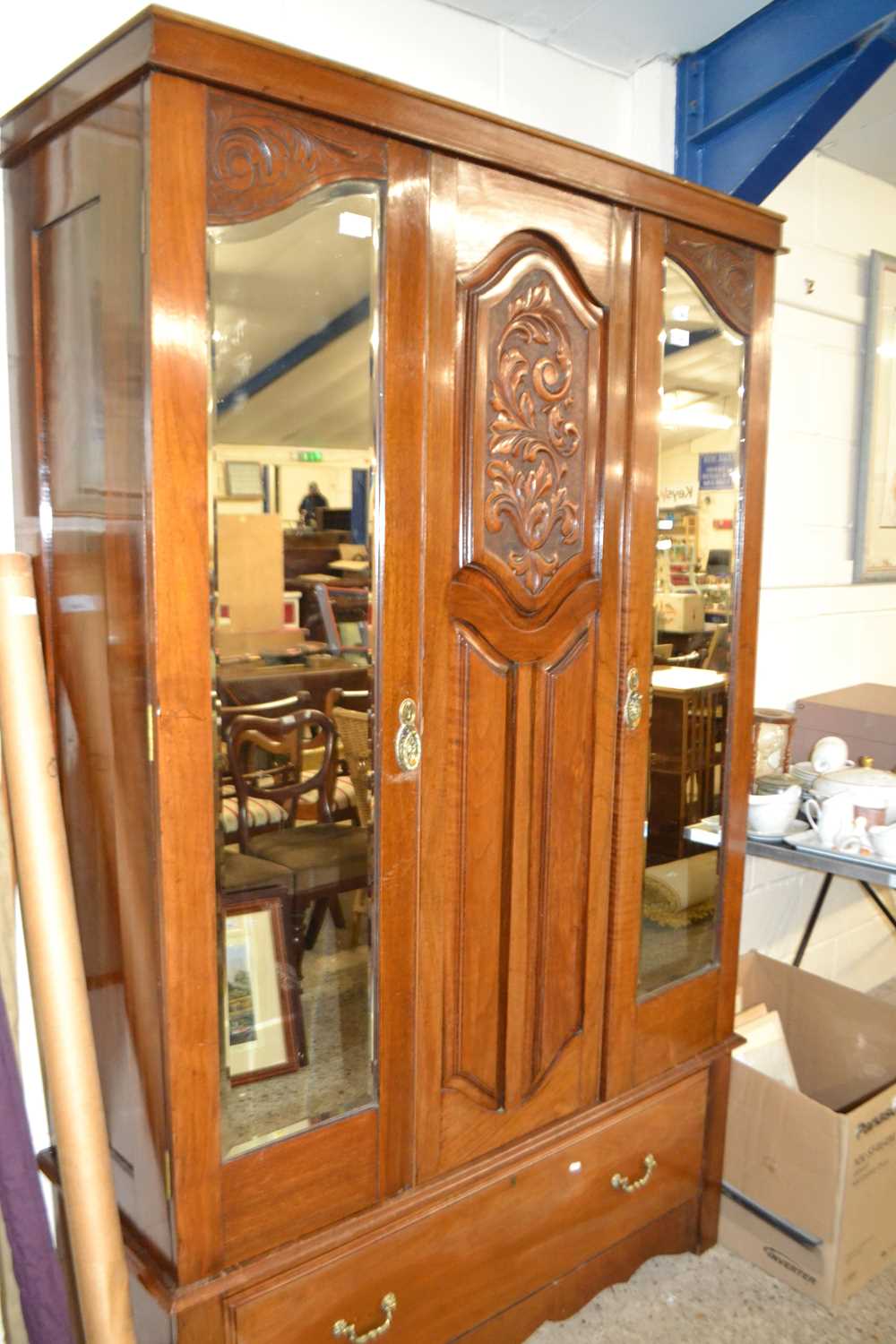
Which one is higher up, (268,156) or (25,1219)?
(268,156)

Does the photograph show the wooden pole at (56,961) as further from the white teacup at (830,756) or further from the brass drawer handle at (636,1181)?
the white teacup at (830,756)

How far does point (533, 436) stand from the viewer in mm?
1559

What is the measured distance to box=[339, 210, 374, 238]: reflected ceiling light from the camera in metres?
1.35

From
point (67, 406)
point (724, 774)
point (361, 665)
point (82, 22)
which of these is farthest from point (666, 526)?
point (82, 22)

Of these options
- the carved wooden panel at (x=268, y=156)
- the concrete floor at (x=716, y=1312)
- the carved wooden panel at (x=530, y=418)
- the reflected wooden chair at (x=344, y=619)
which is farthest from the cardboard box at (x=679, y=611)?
the concrete floor at (x=716, y=1312)

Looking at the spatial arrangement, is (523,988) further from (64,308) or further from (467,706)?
(64,308)

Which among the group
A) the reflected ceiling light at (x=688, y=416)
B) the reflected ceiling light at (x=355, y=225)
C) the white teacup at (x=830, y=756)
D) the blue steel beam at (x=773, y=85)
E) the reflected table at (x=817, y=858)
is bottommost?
the reflected table at (x=817, y=858)

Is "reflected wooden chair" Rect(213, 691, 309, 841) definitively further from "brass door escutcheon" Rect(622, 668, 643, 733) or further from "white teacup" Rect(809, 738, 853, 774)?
"white teacup" Rect(809, 738, 853, 774)

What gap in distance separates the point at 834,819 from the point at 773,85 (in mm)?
1459

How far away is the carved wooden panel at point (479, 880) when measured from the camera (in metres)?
1.55

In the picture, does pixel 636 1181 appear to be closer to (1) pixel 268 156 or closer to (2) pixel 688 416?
(2) pixel 688 416

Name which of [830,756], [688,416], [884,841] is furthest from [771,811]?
[688,416]

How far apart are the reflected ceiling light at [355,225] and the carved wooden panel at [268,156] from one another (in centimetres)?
5

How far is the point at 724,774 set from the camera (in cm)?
199
